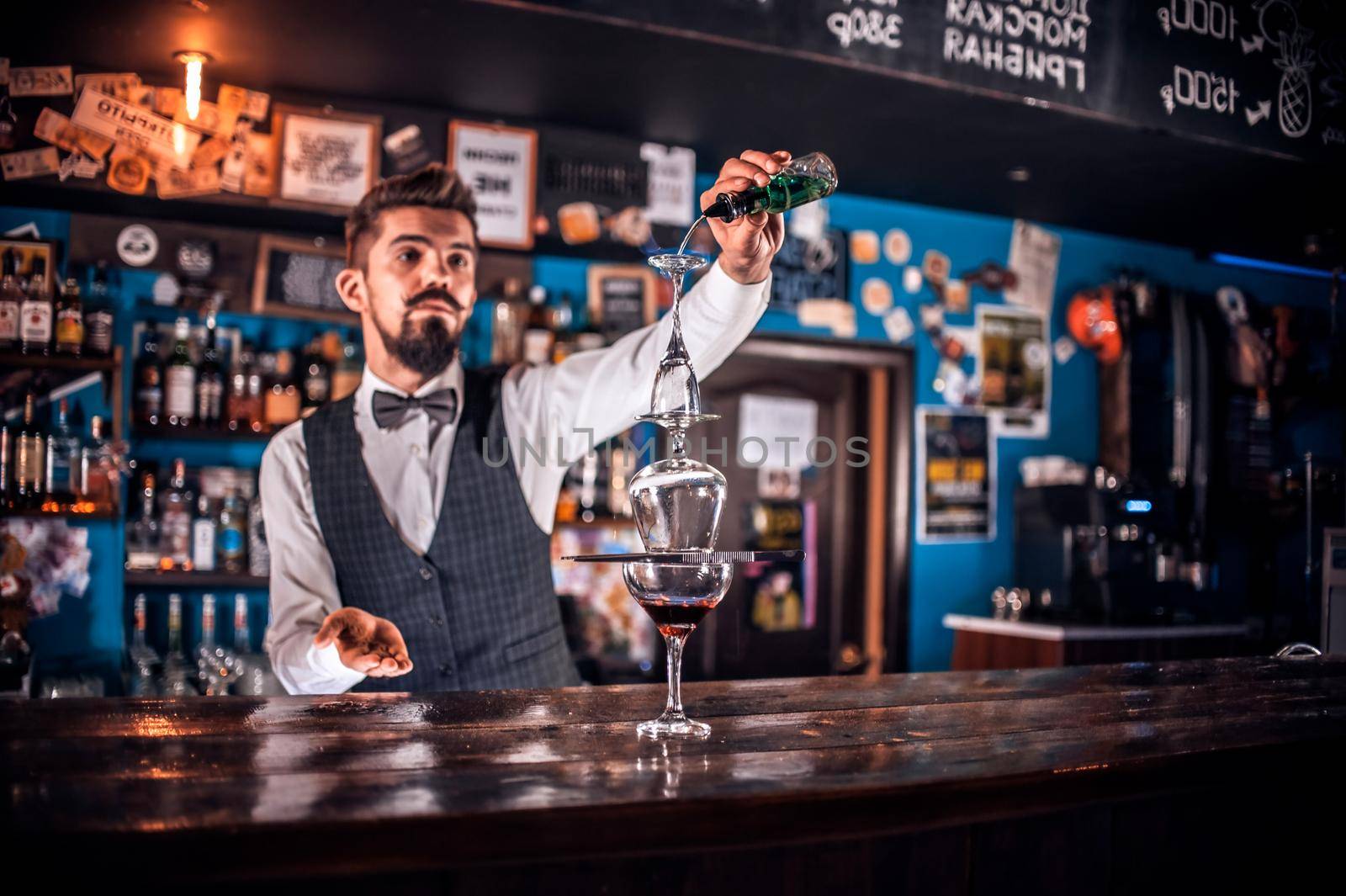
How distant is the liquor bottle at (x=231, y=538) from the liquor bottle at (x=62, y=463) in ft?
1.45

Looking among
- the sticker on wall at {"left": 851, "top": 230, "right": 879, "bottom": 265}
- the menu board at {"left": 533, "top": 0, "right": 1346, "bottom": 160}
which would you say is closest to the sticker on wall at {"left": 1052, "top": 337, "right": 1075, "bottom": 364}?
the sticker on wall at {"left": 851, "top": 230, "right": 879, "bottom": 265}

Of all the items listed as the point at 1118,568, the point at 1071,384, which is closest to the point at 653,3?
the point at 1118,568

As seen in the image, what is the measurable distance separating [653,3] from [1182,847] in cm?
197

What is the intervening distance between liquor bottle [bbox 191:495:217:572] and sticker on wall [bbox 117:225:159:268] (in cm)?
87

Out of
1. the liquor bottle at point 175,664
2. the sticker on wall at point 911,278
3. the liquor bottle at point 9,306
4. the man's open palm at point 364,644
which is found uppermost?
the sticker on wall at point 911,278

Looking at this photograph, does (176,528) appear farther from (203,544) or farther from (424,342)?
(424,342)

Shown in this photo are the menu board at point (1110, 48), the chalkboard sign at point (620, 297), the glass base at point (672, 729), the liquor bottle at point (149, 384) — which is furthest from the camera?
the chalkboard sign at point (620, 297)

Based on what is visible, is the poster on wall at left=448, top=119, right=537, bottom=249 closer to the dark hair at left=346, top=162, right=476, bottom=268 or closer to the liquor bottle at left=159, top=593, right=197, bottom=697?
the dark hair at left=346, top=162, right=476, bottom=268

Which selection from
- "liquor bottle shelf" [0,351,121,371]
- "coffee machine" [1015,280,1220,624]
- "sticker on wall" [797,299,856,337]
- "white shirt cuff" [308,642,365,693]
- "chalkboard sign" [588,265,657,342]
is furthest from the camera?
"sticker on wall" [797,299,856,337]

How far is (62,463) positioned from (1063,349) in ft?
14.3

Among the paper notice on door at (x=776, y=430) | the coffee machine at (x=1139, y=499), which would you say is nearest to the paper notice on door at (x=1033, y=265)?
the coffee machine at (x=1139, y=499)

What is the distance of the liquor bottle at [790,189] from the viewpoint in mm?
1428

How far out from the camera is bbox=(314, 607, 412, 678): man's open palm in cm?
151

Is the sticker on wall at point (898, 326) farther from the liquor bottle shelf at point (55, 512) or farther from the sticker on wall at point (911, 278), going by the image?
the liquor bottle shelf at point (55, 512)
